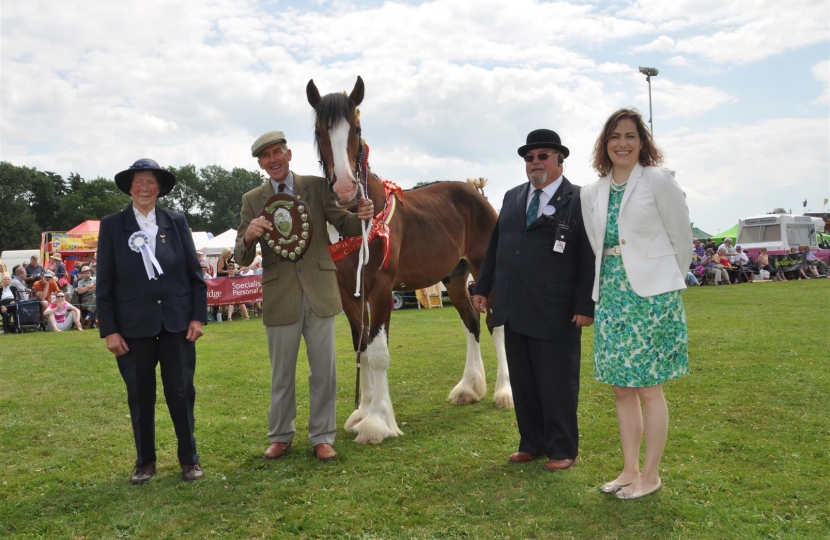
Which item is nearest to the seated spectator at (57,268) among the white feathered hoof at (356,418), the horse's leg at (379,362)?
the white feathered hoof at (356,418)

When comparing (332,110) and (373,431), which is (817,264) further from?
(332,110)

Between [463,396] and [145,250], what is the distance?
346 cm

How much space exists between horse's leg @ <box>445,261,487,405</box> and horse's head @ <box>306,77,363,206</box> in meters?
2.60

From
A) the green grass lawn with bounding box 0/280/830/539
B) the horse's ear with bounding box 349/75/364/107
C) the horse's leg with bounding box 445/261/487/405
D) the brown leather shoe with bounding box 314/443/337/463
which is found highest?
the horse's ear with bounding box 349/75/364/107

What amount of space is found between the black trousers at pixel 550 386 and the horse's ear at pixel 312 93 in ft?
7.31

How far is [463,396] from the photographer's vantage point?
6.04 meters

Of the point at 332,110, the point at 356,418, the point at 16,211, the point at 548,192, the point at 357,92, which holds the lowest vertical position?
the point at 356,418

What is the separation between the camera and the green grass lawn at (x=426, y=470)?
125 inches

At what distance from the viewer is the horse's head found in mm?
4121

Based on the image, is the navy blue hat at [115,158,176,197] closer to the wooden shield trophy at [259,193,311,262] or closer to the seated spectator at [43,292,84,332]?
the wooden shield trophy at [259,193,311,262]

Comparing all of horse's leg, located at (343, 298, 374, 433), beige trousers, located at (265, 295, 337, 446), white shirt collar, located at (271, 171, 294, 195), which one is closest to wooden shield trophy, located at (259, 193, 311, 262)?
white shirt collar, located at (271, 171, 294, 195)

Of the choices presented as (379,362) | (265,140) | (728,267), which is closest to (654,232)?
(379,362)

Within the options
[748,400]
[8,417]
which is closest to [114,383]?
[8,417]

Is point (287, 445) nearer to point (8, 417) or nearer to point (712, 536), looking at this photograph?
point (712, 536)
